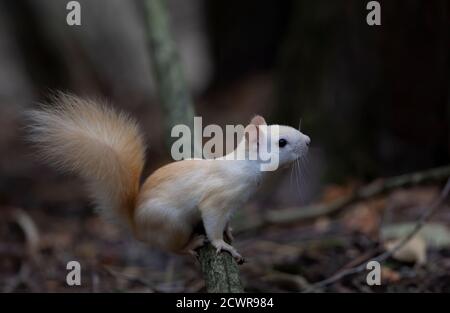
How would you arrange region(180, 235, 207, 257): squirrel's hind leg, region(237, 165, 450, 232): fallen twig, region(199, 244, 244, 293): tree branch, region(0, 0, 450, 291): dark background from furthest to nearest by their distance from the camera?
region(0, 0, 450, 291): dark background → region(237, 165, 450, 232): fallen twig → region(180, 235, 207, 257): squirrel's hind leg → region(199, 244, 244, 293): tree branch

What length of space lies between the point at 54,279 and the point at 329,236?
6.35 feet

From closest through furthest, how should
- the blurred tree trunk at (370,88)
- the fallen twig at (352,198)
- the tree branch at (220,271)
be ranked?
the tree branch at (220,271) < the fallen twig at (352,198) < the blurred tree trunk at (370,88)

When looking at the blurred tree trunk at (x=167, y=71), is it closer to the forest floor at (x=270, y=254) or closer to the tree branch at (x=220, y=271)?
the tree branch at (x=220, y=271)

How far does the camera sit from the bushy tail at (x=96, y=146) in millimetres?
2766

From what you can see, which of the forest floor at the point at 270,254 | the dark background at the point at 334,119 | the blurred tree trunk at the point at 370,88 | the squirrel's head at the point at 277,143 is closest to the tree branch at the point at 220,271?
the squirrel's head at the point at 277,143

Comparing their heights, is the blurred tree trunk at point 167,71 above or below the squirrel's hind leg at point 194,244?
above

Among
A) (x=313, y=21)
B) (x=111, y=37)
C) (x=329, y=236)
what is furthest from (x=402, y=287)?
(x=111, y=37)

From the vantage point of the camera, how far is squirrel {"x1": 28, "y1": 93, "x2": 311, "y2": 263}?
2.75 metres

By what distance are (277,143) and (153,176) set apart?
0.63 meters

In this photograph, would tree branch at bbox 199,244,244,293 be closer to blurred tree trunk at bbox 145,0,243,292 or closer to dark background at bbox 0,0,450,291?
blurred tree trunk at bbox 145,0,243,292

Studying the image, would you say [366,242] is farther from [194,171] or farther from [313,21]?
[313,21]

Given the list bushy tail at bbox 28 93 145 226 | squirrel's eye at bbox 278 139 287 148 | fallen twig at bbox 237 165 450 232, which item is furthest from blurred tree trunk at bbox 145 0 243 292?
fallen twig at bbox 237 165 450 232

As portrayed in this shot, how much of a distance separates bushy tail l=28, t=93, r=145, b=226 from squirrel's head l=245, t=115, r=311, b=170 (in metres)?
0.61

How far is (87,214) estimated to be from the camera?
6250 mm
